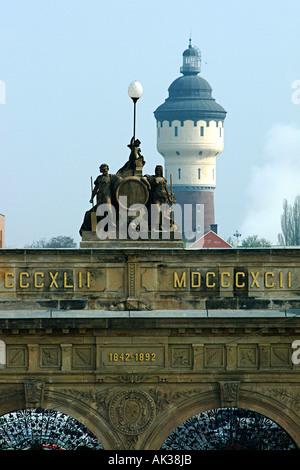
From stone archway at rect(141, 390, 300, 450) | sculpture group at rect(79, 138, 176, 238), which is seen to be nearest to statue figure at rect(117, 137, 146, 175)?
sculpture group at rect(79, 138, 176, 238)

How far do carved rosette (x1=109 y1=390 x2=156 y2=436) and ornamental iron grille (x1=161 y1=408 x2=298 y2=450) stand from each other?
5.41 feet

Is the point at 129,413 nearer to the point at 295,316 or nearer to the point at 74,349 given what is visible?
the point at 74,349

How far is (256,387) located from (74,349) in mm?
6036

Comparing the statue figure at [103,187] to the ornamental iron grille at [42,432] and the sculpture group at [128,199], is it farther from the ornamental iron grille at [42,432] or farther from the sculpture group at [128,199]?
the ornamental iron grille at [42,432]

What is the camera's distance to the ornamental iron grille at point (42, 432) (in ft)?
165

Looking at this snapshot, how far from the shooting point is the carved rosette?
48812 mm

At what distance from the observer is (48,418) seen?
167 ft

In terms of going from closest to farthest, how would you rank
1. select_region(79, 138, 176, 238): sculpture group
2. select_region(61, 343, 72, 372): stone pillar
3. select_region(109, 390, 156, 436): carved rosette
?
select_region(61, 343, 72, 372): stone pillar
select_region(109, 390, 156, 436): carved rosette
select_region(79, 138, 176, 238): sculpture group

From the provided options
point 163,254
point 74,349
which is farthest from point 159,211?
point 74,349

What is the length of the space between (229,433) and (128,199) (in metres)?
8.68

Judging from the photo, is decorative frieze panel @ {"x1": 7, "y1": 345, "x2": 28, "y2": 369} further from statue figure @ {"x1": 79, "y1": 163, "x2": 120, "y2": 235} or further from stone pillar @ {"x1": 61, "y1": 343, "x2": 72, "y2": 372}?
statue figure @ {"x1": 79, "y1": 163, "x2": 120, "y2": 235}

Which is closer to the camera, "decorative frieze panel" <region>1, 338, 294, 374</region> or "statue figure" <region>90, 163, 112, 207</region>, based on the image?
"decorative frieze panel" <region>1, 338, 294, 374</region>

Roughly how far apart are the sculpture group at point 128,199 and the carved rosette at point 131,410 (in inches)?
213

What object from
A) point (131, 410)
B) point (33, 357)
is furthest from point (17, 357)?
point (131, 410)
